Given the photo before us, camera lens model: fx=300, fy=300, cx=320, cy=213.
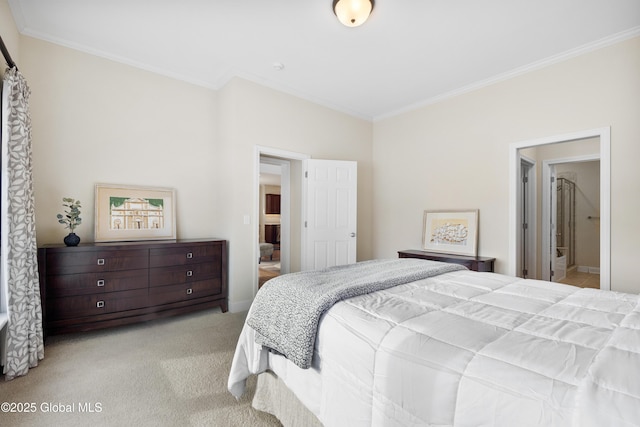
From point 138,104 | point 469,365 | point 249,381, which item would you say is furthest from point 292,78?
point 469,365

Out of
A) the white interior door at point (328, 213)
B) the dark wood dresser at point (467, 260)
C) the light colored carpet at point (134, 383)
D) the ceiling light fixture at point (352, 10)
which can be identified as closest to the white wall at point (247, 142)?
the white interior door at point (328, 213)

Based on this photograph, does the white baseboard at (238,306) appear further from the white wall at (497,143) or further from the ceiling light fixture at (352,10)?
the ceiling light fixture at (352,10)

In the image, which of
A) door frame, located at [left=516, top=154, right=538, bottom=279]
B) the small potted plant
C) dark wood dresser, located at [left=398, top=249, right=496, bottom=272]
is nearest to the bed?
dark wood dresser, located at [left=398, top=249, right=496, bottom=272]

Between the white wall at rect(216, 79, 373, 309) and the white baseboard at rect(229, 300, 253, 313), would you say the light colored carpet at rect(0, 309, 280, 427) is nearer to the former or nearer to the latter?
the white baseboard at rect(229, 300, 253, 313)

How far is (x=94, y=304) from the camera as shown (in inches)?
107

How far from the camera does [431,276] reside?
6.77ft

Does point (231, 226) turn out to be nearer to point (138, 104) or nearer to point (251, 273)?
point (251, 273)

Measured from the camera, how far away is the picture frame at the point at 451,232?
3812 millimetres

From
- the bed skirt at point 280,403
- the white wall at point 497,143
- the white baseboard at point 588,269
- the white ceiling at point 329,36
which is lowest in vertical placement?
the white baseboard at point 588,269

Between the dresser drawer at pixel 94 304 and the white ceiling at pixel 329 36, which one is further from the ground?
the white ceiling at pixel 329 36

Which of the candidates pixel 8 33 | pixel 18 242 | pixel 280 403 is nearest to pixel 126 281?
pixel 18 242

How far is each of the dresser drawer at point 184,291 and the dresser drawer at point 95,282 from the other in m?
0.15

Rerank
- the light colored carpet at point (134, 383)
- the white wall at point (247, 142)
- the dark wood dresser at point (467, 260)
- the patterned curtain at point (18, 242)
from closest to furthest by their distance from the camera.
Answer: the light colored carpet at point (134, 383) → the patterned curtain at point (18, 242) → the dark wood dresser at point (467, 260) → the white wall at point (247, 142)

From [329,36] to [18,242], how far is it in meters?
3.03
